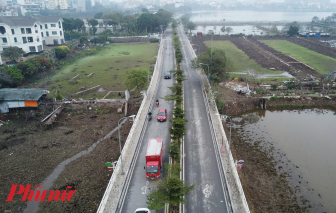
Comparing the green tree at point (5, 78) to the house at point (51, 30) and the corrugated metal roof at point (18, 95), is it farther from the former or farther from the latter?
the house at point (51, 30)

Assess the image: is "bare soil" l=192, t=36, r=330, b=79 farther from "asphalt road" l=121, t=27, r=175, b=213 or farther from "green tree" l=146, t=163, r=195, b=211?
"green tree" l=146, t=163, r=195, b=211

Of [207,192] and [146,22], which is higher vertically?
[146,22]

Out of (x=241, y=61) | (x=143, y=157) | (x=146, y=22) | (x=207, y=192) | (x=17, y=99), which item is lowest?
(x=207, y=192)

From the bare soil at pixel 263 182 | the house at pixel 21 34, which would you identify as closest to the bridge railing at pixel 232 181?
the bare soil at pixel 263 182

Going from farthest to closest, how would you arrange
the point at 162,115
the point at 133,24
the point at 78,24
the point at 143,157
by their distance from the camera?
the point at 133,24 < the point at 78,24 < the point at 162,115 < the point at 143,157

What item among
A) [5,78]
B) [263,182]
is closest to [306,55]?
[263,182]

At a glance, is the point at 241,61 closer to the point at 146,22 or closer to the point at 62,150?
the point at 62,150
